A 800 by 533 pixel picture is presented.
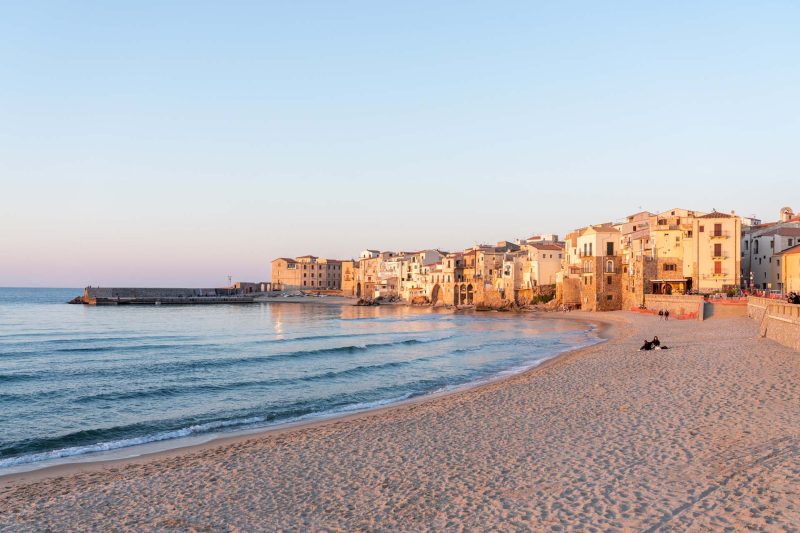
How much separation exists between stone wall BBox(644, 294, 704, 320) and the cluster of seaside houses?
2.65 m

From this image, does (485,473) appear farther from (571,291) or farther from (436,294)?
(436,294)

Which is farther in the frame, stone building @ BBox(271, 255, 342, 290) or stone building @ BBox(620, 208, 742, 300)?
stone building @ BBox(271, 255, 342, 290)

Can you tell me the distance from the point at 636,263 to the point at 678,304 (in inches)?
392

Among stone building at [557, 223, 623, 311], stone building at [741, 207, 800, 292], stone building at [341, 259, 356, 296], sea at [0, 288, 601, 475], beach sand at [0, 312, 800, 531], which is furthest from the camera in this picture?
stone building at [341, 259, 356, 296]

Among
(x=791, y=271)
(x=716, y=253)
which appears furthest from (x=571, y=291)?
(x=791, y=271)

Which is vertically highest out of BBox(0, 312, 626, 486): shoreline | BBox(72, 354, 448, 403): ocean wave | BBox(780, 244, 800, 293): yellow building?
BBox(780, 244, 800, 293): yellow building

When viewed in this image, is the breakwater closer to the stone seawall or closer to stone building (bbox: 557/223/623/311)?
stone building (bbox: 557/223/623/311)

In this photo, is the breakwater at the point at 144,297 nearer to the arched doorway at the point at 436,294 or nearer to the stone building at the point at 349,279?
the stone building at the point at 349,279

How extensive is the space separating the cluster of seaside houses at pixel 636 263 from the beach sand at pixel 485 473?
3921 cm

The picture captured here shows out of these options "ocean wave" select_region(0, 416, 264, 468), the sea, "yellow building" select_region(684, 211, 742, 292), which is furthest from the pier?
"ocean wave" select_region(0, 416, 264, 468)

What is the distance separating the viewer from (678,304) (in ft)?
168

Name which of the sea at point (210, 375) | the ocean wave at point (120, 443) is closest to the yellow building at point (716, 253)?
the sea at point (210, 375)

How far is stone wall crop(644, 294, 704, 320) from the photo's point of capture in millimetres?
47812

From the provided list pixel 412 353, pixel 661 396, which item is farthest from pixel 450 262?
pixel 661 396
